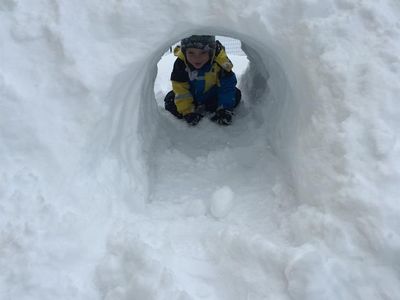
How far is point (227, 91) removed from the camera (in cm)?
433

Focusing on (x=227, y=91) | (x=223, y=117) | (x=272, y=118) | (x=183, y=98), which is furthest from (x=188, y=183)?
(x=227, y=91)

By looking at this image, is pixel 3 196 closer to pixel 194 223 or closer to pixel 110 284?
pixel 110 284

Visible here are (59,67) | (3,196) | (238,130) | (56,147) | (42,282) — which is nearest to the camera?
(42,282)

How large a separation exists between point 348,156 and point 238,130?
198cm

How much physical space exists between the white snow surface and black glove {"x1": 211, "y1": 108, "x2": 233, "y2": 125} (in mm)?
1298

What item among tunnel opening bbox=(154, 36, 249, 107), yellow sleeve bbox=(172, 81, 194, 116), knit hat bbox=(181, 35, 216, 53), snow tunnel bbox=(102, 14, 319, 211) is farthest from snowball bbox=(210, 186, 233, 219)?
tunnel opening bbox=(154, 36, 249, 107)

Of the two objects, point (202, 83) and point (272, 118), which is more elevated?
point (272, 118)

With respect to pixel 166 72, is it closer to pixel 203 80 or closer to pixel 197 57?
pixel 203 80

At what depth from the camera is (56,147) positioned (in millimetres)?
1926

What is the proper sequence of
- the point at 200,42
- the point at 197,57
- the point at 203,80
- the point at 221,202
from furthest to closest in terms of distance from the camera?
the point at 203,80 < the point at 197,57 < the point at 200,42 < the point at 221,202

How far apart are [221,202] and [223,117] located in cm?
176

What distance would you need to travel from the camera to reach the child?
4016mm

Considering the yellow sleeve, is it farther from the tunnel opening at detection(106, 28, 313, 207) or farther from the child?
the tunnel opening at detection(106, 28, 313, 207)

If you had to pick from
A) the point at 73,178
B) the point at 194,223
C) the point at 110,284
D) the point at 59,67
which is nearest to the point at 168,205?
the point at 194,223
